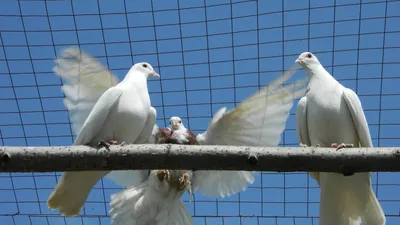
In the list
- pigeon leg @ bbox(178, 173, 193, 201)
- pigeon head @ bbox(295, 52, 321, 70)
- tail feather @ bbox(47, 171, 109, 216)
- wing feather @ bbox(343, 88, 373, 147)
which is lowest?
pigeon leg @ bbox(178, 173, 193, 201)

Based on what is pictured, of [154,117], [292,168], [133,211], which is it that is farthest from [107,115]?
[292,168]

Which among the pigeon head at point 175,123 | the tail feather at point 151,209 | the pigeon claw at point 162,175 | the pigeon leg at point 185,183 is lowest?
the tail feather at point 151,209

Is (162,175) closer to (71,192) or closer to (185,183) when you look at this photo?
(185,183)

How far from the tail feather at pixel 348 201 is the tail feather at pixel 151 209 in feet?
5.30

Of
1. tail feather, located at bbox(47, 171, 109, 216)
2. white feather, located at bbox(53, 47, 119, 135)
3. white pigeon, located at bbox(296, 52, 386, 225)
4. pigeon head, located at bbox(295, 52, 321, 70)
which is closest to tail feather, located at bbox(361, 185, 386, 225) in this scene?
white pigeon, located at bbox(296, 52, 386, 225)

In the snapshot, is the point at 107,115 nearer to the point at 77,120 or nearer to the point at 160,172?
the point at 77,120

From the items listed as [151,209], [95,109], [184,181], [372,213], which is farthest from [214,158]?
[151,209]

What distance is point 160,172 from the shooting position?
6.82 meters

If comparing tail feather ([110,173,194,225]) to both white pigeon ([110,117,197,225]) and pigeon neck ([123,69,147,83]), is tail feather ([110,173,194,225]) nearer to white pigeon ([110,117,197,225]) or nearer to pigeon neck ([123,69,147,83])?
white pigeon ([110,117,197,225])

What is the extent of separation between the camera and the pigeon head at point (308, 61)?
6.23m

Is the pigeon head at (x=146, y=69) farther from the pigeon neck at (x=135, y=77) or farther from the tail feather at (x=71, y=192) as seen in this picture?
the tail feather at (x=71, y=192)

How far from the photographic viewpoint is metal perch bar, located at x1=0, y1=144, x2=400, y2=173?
172 inches

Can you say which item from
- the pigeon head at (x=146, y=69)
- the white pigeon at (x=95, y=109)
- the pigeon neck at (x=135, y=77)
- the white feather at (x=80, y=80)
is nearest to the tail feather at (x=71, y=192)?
the white pigeon at (x=95, y=109)

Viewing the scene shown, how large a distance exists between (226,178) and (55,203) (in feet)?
5.98
